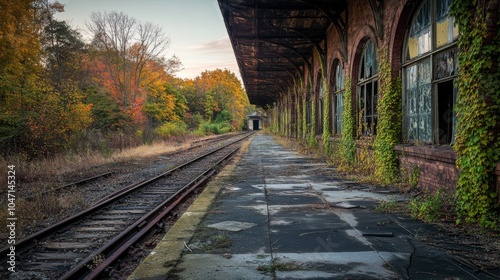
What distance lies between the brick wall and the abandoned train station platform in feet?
2.36

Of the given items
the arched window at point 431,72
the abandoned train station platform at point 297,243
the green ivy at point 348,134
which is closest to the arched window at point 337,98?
the green ivy at point 348,134

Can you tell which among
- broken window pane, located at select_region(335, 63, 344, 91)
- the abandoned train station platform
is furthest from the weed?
broken window pane, located at select_region(335, 63, 344, 91)

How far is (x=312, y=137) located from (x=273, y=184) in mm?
11397

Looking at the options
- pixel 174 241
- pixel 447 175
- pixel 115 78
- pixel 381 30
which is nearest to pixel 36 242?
pixel 174 241

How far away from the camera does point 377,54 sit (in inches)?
388

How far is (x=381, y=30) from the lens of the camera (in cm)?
933

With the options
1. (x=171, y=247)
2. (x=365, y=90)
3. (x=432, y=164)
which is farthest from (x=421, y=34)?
(x=171, y=247)

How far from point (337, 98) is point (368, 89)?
14.0ft

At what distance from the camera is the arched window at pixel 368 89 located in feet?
35.2

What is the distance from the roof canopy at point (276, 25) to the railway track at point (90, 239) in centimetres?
795

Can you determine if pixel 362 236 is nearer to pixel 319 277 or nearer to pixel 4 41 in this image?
pixel 319 277

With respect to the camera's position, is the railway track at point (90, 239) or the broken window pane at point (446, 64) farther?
the broken window pane at point (446, 64)

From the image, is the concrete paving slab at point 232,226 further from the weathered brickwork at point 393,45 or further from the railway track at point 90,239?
the weathered brickwork at point 393,45

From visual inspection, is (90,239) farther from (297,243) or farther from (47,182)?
(47,182)
